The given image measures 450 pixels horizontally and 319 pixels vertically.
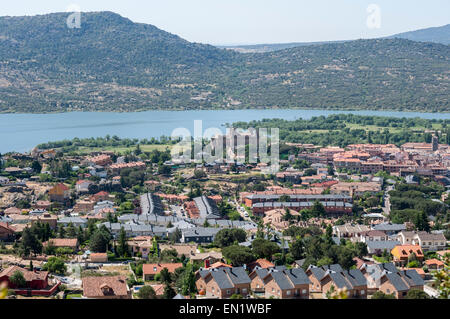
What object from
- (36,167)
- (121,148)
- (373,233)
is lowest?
(373,233)

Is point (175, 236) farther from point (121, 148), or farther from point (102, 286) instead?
point (121, 148)

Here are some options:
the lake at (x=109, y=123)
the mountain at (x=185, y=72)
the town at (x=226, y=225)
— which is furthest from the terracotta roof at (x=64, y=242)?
the mountain at (x=185, y=72)

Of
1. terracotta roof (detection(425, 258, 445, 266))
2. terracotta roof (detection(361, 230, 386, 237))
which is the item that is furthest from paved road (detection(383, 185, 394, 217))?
terracotta roof (detection(425, 258, 445, 266))

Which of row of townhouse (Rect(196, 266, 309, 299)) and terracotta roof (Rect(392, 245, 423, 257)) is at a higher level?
row of townhouse (Rect(196, 266, 309, 299))

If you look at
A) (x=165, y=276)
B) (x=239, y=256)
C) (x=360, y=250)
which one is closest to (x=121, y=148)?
(x=360, y=250)

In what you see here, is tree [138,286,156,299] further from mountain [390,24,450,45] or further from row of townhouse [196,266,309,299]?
mountain [390,24,450,45]

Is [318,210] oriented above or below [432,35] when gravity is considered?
below

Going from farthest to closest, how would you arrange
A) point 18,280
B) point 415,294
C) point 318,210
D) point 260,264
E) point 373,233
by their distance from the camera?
point 318,210 < point 373,233 < point 260,264 < point 18,280 < point 415,294
